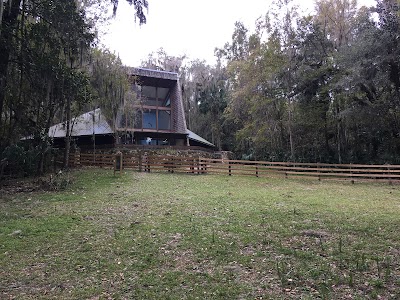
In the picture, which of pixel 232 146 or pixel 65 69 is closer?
pixel 65 69

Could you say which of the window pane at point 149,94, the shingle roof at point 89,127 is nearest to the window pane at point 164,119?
the window pane at point 149,94

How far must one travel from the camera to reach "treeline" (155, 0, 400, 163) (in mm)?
16453

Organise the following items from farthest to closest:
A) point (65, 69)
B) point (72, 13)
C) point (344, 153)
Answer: point (344, 153), point (65, 69), point (72, 13)

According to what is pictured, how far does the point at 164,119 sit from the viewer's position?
28.7 meters

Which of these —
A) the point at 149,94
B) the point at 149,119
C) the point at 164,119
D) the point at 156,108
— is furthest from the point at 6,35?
the point at 164,119

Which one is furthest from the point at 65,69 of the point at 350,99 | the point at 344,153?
the point at 344,153

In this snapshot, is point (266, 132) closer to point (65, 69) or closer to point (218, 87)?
point (218, 87)

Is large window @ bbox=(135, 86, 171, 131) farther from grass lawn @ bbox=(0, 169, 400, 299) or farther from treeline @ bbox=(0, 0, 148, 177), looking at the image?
grass lawn @ bbox=(0, 169, 400, 299)

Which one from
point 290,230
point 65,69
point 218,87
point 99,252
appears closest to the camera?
point 99,252

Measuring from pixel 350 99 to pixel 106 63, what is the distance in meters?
15.1

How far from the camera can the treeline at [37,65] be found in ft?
32.9

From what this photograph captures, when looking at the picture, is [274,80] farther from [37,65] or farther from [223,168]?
[37,65]

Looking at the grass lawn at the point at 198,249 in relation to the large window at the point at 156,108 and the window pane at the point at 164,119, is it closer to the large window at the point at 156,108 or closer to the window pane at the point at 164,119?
the large window at the point at 156,108

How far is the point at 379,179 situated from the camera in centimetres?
1522
